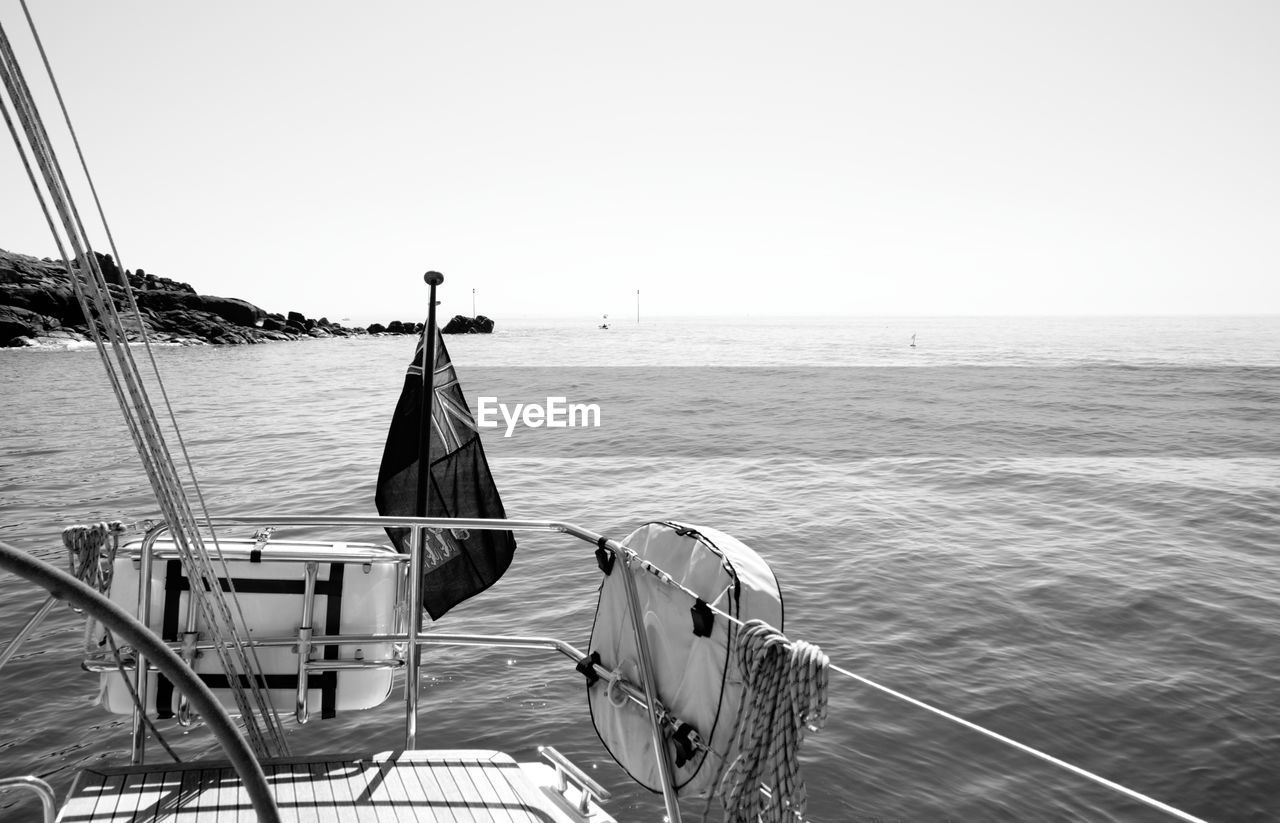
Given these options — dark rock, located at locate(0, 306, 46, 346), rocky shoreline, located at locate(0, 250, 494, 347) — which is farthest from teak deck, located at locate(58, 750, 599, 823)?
dark rock, located at locate(0, 306, 46, 346)

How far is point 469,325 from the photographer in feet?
454

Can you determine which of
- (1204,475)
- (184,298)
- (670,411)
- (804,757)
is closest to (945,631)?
(804,757)

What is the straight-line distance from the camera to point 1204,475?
68.2ft

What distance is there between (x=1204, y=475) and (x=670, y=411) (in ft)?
67.1

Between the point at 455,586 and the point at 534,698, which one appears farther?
the point at 534,698

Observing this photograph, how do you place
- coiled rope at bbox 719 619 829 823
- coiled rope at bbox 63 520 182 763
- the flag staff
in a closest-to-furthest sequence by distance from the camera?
coiled rope at bbox 719 619 829 823
coiled rope at bbox 63 520 182 763
the flag staff

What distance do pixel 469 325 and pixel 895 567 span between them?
431 feet

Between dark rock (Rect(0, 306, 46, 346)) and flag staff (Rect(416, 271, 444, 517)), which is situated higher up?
dark rock (Rect(0, 306, 46, 346))

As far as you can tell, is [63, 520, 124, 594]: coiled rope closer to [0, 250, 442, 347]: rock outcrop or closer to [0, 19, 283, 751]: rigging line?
[0, 19, 283, 751]: rigging line

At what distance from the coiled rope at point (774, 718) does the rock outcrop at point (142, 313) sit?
73926mm

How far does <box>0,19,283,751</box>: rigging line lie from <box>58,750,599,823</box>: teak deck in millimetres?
600

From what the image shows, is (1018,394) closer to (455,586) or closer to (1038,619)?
(1038,619)

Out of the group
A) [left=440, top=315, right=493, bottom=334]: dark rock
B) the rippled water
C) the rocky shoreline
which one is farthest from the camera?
[left=440, top=315, right=493, bottom=334]: dark rock

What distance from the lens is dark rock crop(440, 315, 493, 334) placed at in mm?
137875
